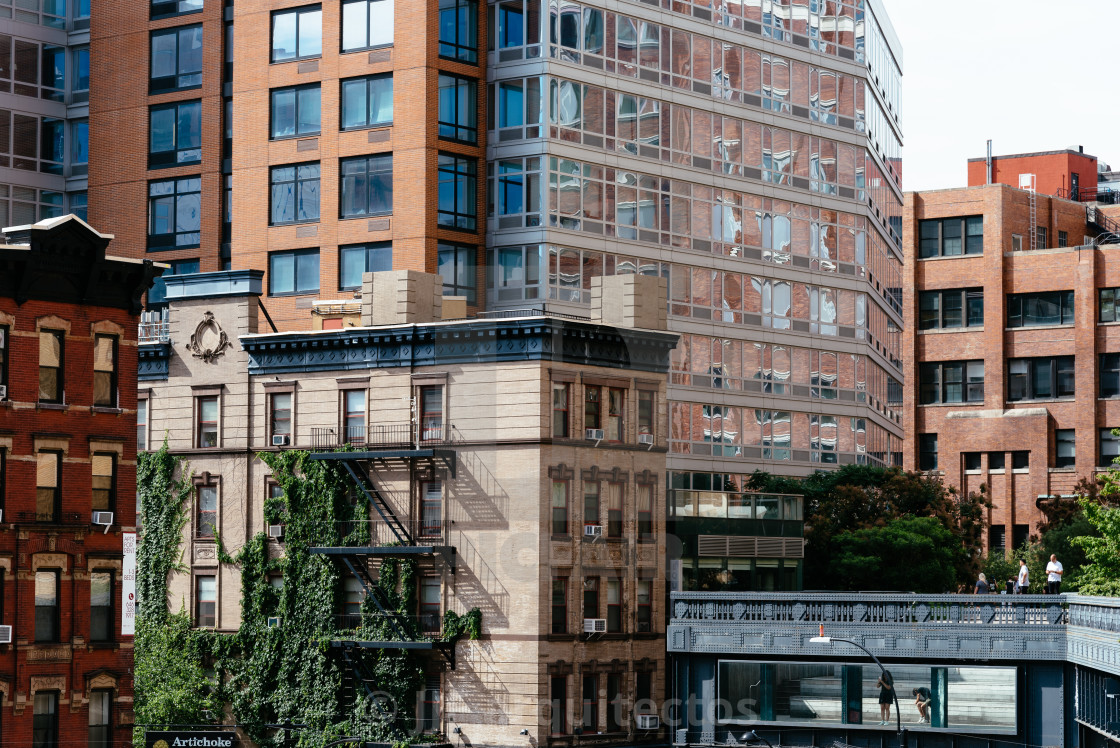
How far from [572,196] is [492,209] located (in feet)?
11.9

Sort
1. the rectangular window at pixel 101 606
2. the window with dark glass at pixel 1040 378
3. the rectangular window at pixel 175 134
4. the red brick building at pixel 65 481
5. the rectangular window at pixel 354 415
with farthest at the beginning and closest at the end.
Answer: the window with dark glass at pixel 1040 378, the rectangular window at pixel 175 134, the rectangular window at pixel 354 415, the rectangular window at pixel 101 606, the red brick building at pixel 65 481

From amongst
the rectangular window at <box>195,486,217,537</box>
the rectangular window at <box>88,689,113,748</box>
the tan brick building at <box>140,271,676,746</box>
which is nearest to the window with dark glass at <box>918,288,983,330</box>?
the tan brick building at <box>140,271,676,746</box>

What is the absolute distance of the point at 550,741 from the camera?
61.6 metres

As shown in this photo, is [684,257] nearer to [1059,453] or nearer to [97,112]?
[97,112]

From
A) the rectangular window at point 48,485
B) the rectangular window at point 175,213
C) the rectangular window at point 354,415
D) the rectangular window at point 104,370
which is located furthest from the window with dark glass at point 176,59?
the rectangular window at point 48,485

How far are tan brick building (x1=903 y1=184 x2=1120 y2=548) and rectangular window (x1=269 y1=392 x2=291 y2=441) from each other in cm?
5689

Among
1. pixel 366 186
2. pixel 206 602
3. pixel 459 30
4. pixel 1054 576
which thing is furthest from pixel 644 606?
pixel 459 30

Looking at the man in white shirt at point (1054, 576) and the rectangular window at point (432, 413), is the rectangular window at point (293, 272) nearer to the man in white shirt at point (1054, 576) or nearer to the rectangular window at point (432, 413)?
the rectangular window at point (432, 413)

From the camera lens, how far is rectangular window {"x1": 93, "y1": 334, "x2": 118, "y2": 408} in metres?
60.9

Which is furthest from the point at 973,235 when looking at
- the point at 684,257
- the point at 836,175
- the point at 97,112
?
the point at 97,112

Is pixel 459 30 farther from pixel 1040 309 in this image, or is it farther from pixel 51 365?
pixel 1040 309

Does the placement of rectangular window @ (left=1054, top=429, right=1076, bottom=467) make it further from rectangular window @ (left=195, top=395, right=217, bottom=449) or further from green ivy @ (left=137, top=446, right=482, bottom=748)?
rectangular window @ (left=195, top=395, right=217, bottom=449)

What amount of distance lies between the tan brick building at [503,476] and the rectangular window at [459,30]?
12561 mm

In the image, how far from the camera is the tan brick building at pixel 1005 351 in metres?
112
